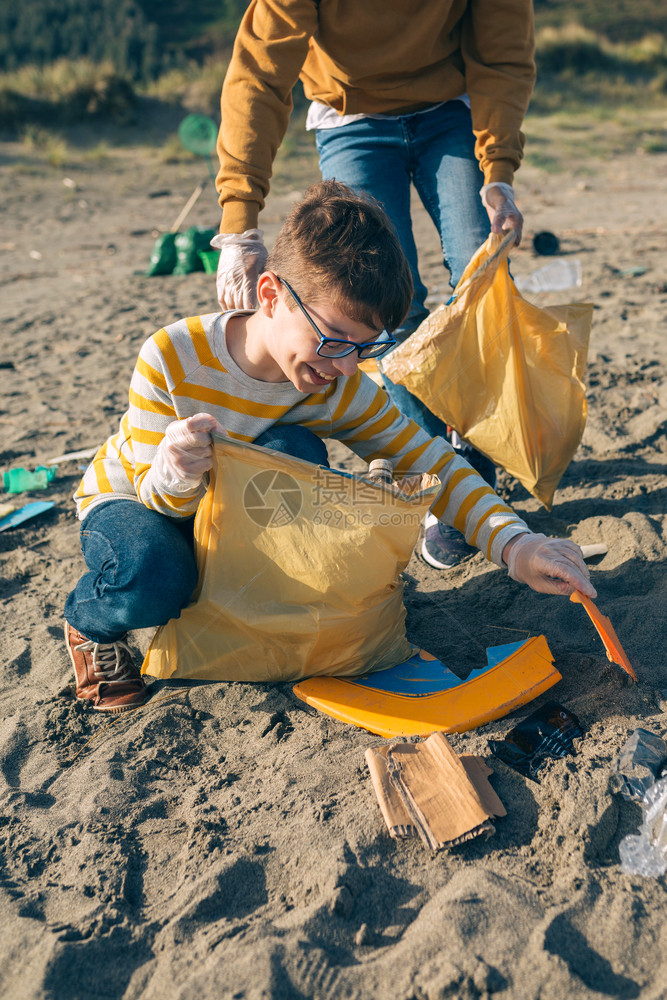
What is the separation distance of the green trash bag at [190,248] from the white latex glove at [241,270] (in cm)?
395

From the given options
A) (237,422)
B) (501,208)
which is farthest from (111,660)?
(501,208)

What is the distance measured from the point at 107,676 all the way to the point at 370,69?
175 cm

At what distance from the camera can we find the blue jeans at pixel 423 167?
7.13ft

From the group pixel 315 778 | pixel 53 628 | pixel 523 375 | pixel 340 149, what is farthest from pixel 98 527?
pixel 340 149

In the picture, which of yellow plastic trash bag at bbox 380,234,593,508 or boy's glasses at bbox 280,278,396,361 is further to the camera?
yellow plastic trash bag at bbox 380,234,593,508

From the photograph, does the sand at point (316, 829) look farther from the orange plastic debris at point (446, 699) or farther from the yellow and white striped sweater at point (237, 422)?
the yellow and white striped sweater at point (237, 422)

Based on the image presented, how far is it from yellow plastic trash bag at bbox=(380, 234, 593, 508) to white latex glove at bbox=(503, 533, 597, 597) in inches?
22.2

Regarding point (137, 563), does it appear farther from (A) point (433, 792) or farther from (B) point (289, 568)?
(A) point (433, 792)

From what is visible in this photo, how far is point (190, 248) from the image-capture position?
5.55 metres

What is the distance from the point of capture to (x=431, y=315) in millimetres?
2137

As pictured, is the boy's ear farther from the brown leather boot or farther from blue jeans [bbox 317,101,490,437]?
the brown leather boot
